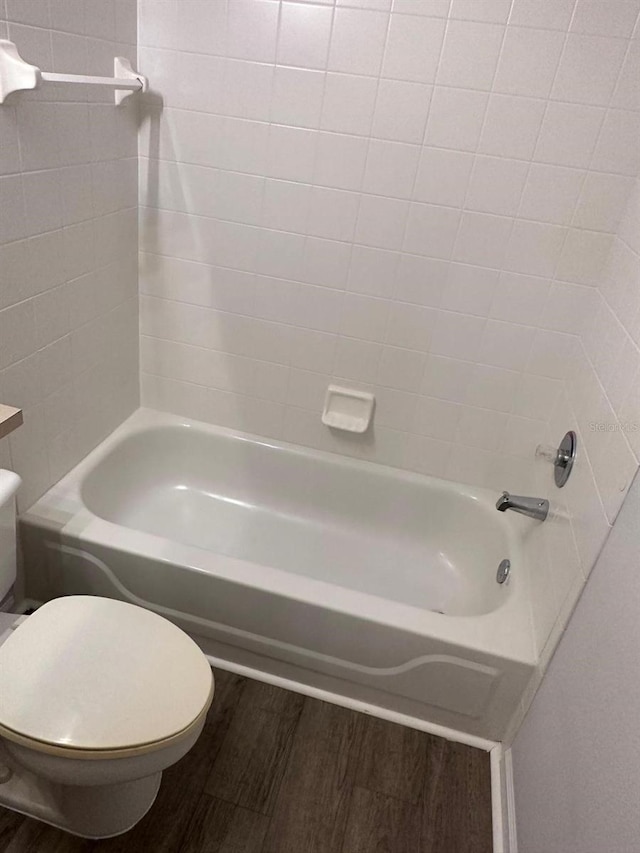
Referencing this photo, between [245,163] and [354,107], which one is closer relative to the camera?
[354,107]

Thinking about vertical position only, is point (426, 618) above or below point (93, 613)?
below

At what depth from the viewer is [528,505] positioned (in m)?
1.69

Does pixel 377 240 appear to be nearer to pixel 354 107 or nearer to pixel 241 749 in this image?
pixel 354 107

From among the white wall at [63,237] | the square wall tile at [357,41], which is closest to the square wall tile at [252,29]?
the square wall tile at [357,41]

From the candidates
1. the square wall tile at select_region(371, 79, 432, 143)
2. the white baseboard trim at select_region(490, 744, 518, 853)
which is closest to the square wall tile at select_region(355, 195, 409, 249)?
the square wall tile at select_region(371, 79, 432, 143)

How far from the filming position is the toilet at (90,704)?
108 cm

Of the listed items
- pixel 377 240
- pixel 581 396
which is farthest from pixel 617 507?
pixel 377 240

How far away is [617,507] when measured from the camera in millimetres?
1169

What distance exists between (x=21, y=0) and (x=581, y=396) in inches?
62.0

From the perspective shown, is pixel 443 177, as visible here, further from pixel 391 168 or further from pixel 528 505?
pixel 528 505

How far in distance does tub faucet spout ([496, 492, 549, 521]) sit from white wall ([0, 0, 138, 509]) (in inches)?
50.8

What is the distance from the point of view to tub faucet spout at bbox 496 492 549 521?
166 centimetres

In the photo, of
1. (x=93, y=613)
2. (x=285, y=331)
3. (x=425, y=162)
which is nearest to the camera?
(x=93, y=613)

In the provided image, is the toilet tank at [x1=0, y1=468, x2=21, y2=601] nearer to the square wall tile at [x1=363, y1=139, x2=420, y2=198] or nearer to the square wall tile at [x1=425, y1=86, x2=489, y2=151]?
the square wall tile at [x1=363, y1=139, x2=420, y2=198]
